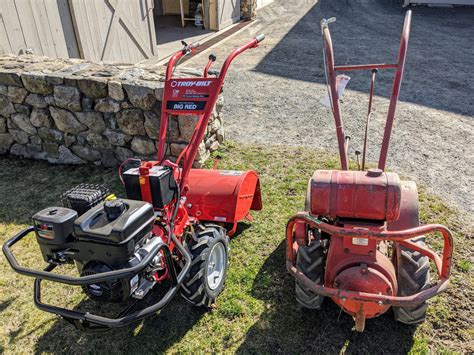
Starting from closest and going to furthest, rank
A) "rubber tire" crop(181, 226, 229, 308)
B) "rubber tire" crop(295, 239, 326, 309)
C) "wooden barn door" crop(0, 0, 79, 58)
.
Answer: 1. "rubber tire" crop(295, 239, 326, 309)
2. "rubber tire" crop(181, 226, 229, 308)
3. "wooden barn door" crop(0, 0, 79, 58)

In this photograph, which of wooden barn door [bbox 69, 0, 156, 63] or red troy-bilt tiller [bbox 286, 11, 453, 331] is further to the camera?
wooden barn door [bbox 69, 0, 156, 63]

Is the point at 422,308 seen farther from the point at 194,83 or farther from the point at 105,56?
the point at 105,56

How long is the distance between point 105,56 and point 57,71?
3.01 meters

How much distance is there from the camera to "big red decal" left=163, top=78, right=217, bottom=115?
122 inches

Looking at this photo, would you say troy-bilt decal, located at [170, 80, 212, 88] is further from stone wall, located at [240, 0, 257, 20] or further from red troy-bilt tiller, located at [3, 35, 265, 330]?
stone wall, located at [240, 0, 257, 20]

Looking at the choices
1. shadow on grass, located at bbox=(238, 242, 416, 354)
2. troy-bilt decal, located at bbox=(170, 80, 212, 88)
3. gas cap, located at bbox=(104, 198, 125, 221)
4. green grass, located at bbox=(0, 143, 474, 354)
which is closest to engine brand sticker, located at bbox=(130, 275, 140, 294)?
gas cap, located at bbox=(104, 198, 125, 221)

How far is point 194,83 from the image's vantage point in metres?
3.14

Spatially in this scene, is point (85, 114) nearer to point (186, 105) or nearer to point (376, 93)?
point (186, 105)

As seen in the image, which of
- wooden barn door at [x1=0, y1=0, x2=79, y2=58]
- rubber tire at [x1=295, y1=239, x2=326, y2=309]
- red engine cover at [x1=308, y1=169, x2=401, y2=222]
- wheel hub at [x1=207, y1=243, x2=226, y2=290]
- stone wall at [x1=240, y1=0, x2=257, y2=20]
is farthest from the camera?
stone wall at [x1=240, y1=0, x2=257, y2=20]

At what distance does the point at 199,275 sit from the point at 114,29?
655cm

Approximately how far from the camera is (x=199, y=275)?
9.00ft

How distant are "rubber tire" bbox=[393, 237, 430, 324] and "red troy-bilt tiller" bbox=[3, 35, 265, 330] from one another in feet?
4.12

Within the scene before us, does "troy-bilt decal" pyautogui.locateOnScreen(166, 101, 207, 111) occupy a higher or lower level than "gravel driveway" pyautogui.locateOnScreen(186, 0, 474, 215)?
higher

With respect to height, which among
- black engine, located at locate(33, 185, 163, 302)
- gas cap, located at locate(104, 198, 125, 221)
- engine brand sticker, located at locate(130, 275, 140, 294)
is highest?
gas cap, located at locate(104, 198, 125, 221)
